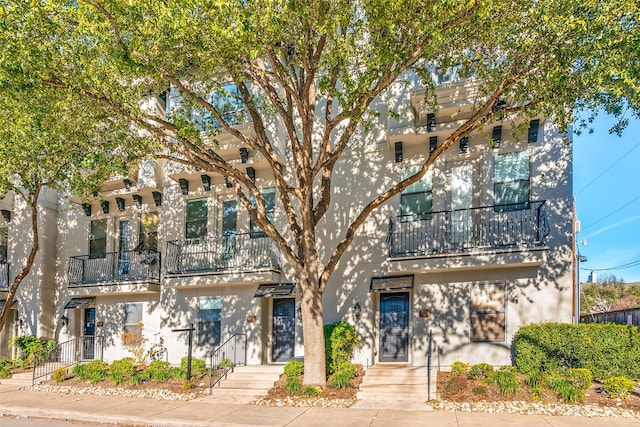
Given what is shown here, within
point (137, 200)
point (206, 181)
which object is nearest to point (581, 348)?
point (206, 181)

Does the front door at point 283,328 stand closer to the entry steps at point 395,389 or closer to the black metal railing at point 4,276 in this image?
the entry steps at point 395,389

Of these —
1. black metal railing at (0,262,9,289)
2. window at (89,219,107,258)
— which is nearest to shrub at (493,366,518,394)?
window at (89,219,107,258)

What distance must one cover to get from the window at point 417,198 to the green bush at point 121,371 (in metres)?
8.68

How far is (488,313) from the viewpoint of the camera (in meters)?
11.9

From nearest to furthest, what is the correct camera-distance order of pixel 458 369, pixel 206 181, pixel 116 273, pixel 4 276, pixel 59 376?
1. pixel 458 369
2. pixel 59 376
3. pixel 206 181
4. pixel 116 273
5. pixel 4 276

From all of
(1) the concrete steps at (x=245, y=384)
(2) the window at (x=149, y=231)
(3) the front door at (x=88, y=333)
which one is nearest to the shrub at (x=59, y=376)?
(3) the front door at (x=88, y=333)

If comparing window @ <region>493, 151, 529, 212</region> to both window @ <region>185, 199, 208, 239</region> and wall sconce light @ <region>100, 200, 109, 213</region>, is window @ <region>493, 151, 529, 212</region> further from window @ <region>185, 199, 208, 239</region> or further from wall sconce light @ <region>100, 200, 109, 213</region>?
wall sconce light @ <region>100, 200, 109, 213</region>

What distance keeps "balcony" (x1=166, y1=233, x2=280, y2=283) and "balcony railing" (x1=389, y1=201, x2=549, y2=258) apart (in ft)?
11.9

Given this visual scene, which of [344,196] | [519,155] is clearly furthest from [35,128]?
[519,155]

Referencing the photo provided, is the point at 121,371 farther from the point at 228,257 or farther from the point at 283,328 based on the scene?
the point at 283,328

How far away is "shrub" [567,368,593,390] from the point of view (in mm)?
9459

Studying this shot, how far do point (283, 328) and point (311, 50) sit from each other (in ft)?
26.6

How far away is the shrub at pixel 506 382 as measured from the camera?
9.47 meters

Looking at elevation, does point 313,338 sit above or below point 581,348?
above
